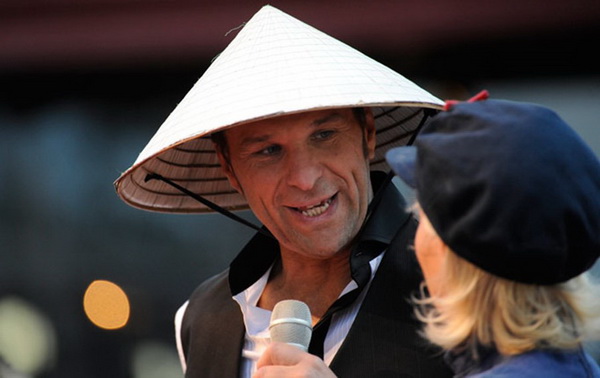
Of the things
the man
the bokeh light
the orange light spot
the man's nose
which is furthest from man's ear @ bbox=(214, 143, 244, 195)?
the bokeh light

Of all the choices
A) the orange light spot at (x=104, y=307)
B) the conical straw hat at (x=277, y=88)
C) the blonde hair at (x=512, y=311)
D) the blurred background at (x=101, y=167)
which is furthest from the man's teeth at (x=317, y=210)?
the orange light spot at (x=104, y=307)

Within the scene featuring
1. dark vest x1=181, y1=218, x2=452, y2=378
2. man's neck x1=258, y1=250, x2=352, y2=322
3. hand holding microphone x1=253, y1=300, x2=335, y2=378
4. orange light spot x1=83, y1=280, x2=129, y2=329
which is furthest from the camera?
orange light spot x1=83, y1=280, x2=129, y2=329

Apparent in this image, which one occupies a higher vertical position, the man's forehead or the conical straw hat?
the conical straw hat

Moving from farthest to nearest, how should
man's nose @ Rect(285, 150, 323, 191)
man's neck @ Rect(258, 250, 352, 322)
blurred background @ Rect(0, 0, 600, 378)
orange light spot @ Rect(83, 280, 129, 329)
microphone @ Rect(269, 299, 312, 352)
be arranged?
orange light spot @ Rect(83, 280, 129, 329)
blurred background @ Rect(0, 0, 600, 378)
man's neck @ Rect(258, 250, 352, 322)
man's nose @ Rect(285, 150, 323, 191)
microphone @ Rect(269, 299, 312, 352)

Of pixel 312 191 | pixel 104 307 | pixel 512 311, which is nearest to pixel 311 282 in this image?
pixel 312 191

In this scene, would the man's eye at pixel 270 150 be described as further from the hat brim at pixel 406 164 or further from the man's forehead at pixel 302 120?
the hat brim at pixel 406 164

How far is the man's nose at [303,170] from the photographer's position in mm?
1854

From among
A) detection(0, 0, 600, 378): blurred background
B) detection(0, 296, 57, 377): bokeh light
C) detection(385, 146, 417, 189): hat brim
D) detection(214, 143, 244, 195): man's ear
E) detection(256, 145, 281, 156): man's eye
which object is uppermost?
detection(385, 146, 417, 189): hat brim

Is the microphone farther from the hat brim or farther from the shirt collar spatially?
the hat brim

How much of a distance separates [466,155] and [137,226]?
3.73 metres

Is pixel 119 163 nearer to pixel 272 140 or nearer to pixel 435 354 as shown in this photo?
pixel 272 140

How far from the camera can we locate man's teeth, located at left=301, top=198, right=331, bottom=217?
1882mm

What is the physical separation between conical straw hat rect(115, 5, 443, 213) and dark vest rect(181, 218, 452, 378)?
1.06 ft

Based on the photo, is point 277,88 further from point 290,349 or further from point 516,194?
point 516,194
